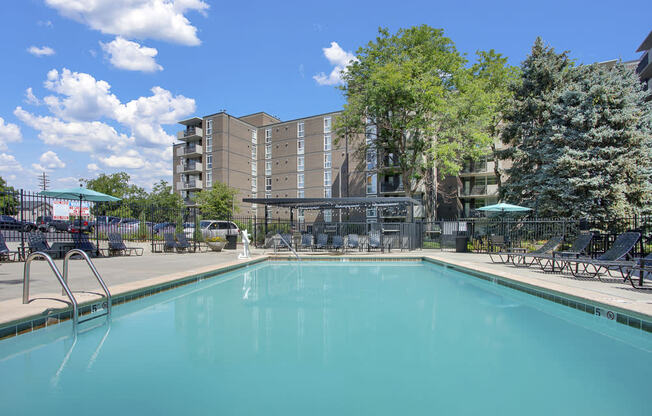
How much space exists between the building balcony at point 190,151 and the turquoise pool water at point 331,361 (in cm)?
4708

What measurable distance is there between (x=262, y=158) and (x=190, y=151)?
994cm

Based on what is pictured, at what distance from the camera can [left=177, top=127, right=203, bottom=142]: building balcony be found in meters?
50.9

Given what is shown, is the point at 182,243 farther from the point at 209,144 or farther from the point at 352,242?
the point at 209,144

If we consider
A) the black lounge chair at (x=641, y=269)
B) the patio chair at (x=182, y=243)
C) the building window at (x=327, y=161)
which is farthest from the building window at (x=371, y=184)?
the black lounge chair at (x=641, y=269)

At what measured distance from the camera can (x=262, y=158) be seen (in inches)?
2100

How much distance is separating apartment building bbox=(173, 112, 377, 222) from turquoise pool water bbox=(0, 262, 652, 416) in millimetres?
36321

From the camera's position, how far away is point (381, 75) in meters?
23.0

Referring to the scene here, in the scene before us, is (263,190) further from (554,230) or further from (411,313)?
(411,313)

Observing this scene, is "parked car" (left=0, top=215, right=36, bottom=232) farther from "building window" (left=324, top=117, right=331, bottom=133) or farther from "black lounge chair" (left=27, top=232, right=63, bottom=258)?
"building window" (left=324, top=117, right=331, bottom=133)

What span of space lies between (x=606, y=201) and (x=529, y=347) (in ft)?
52.2

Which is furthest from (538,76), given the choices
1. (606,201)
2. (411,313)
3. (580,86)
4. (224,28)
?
(411,313)

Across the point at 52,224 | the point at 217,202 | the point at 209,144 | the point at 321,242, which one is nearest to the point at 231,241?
the point at 321,242

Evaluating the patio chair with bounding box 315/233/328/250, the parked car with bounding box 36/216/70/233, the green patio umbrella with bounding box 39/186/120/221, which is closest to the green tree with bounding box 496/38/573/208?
the patio chair with bounding box 315/233/328/250

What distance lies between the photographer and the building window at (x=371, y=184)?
3884 centimetres
